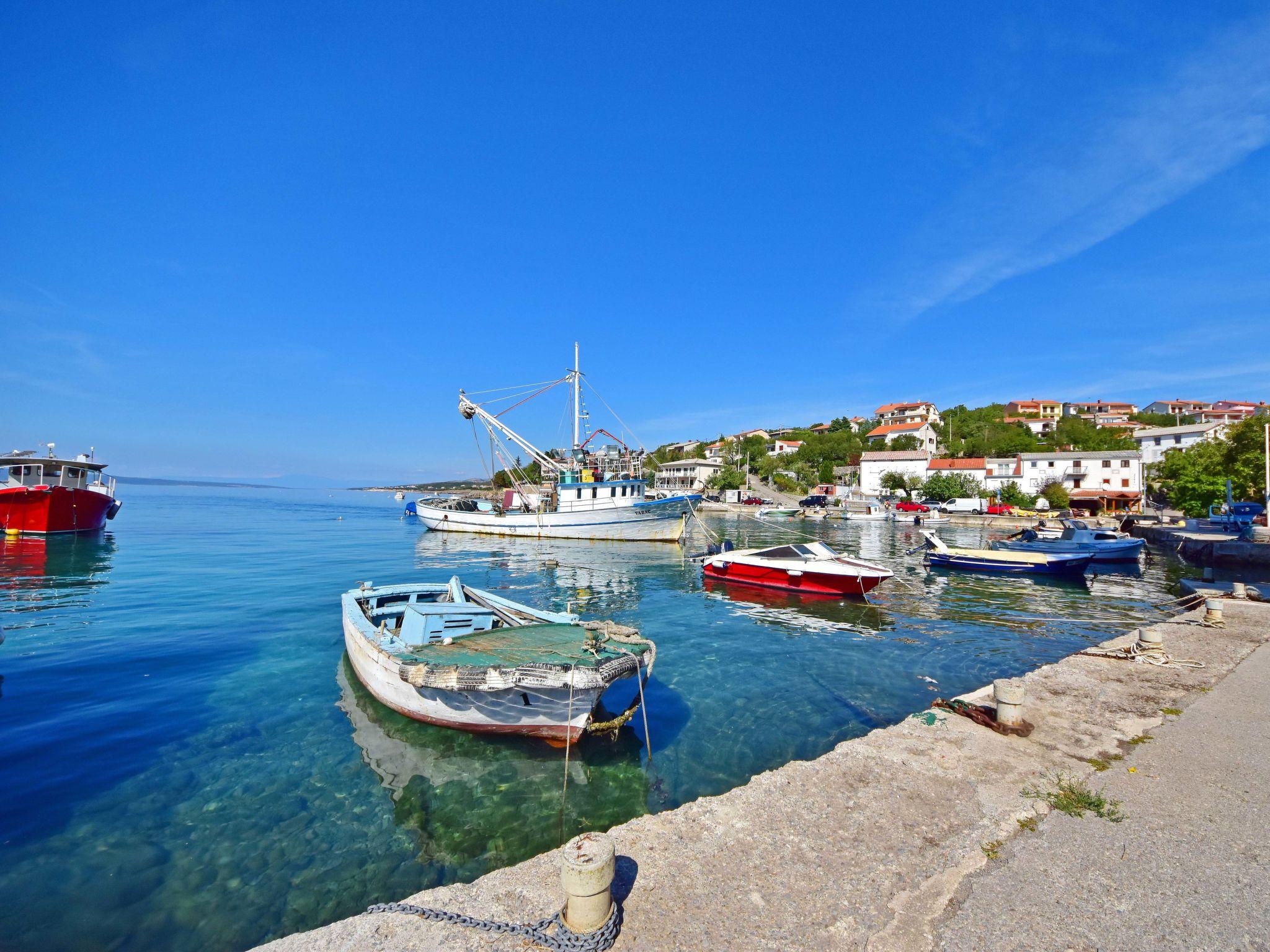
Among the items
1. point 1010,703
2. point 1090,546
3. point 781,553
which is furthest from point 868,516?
point 1010,703

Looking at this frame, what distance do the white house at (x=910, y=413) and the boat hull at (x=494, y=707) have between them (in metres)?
107

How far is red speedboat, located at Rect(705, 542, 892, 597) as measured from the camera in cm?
1814

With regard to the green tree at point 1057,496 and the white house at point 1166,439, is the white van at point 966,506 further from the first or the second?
the white house at point 1166,439

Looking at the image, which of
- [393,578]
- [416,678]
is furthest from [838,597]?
[393,578]

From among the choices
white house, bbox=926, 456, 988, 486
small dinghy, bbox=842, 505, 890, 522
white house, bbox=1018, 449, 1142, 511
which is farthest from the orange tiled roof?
small dinghy, bbox=842, 505, 890, 522

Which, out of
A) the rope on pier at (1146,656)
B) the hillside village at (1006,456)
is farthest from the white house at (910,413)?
the rope on pier at (1146,656)

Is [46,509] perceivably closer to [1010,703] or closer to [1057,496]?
[1010,703]

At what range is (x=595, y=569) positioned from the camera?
26.4 meters

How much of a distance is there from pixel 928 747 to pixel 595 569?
21.1m

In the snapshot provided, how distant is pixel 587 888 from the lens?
3164mm

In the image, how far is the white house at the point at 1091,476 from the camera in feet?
193

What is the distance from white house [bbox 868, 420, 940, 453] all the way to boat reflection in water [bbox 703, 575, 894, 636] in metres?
73.4

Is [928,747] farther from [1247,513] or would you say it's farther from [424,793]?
[1247,513]

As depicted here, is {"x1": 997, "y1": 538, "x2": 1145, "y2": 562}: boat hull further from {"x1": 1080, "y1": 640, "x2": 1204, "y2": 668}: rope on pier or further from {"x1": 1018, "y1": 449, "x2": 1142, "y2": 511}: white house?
{"x1": 1018, "y1": 449, "x2": 1142, "y2": 511}: white house
